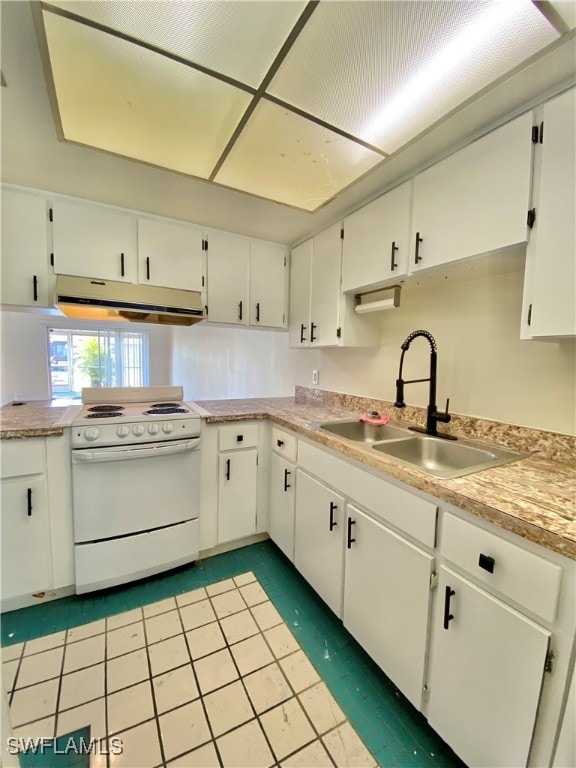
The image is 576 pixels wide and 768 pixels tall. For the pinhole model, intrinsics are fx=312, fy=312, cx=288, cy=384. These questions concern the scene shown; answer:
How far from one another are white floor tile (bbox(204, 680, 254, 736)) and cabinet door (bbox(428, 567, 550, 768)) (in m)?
0.68

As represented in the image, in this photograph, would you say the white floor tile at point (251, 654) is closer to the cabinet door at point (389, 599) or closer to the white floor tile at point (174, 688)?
the white floor tile at point (174, 688)

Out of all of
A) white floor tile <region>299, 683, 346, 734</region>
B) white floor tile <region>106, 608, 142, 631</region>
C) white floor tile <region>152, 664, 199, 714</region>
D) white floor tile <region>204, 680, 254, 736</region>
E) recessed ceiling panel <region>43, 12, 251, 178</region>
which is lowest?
white floor tile <region>106, 608, 142, 631</region>

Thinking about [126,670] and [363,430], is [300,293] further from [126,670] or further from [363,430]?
[126,670]

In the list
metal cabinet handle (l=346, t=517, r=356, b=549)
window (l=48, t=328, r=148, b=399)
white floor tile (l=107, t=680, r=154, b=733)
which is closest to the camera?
white floor tile (l=107, t=680, r=154, b=733)

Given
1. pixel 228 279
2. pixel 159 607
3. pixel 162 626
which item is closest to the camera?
pixel 162 626

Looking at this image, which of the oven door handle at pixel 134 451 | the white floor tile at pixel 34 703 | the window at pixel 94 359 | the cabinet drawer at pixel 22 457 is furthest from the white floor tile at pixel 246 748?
the window at pixel 94 359

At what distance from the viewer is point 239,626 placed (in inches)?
61.6

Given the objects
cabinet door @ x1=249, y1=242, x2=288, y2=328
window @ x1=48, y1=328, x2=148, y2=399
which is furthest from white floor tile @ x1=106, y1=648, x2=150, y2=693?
window @ x1=48, y1=328, x2=148, y2=399

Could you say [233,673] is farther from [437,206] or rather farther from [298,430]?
[437,206]

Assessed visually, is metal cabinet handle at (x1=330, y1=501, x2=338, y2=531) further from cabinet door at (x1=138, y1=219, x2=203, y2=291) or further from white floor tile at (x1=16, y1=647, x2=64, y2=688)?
cabinet door at (x1=138, y1=219, x2=203, y2=291)

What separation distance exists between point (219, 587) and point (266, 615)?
1.16 feet

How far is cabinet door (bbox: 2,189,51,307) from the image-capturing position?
5.61 feet

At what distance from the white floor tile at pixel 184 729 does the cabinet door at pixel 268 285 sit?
2124 millimetres

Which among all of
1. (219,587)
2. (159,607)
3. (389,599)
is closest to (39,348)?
(159,607)
